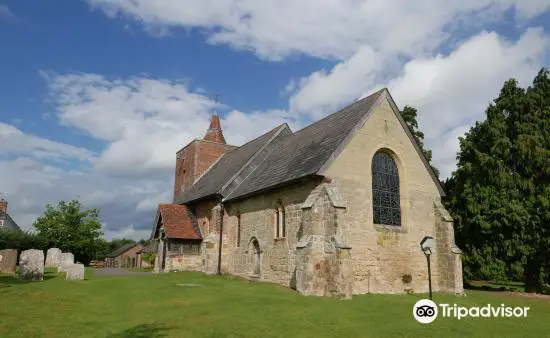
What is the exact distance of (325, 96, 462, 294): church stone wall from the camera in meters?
18.9

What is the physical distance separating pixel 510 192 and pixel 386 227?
8.90 m

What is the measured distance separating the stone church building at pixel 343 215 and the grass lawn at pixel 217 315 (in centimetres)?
180

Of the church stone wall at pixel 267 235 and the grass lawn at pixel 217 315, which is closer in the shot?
the grass lawn at pixel 217 315

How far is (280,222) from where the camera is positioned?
21562 millimetres

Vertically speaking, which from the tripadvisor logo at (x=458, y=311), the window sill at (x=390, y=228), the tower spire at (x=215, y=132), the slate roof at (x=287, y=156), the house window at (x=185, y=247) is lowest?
the tripadvisor logo at (x=458, y=311)

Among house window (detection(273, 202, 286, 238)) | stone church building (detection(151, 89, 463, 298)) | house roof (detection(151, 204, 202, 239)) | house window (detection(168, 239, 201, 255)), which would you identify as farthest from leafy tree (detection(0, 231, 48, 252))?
house window (detection(273, 202, 286, 238))

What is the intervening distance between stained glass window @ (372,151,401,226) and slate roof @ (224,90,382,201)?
2.38 metres

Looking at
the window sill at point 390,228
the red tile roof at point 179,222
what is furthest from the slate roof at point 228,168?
the window sill at point 390,228

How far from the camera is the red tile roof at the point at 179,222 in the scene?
29.7 metres

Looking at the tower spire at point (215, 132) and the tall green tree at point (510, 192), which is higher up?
the tower spire at point (215, 132)

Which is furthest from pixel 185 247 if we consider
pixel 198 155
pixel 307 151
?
pixel 307 151

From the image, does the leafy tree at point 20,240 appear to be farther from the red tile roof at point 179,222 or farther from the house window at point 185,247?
the house window at point 185,247

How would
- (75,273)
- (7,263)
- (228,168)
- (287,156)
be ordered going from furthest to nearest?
(228,168), (287,156), (7,263), (75,273)

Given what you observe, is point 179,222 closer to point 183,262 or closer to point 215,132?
point 183,262
